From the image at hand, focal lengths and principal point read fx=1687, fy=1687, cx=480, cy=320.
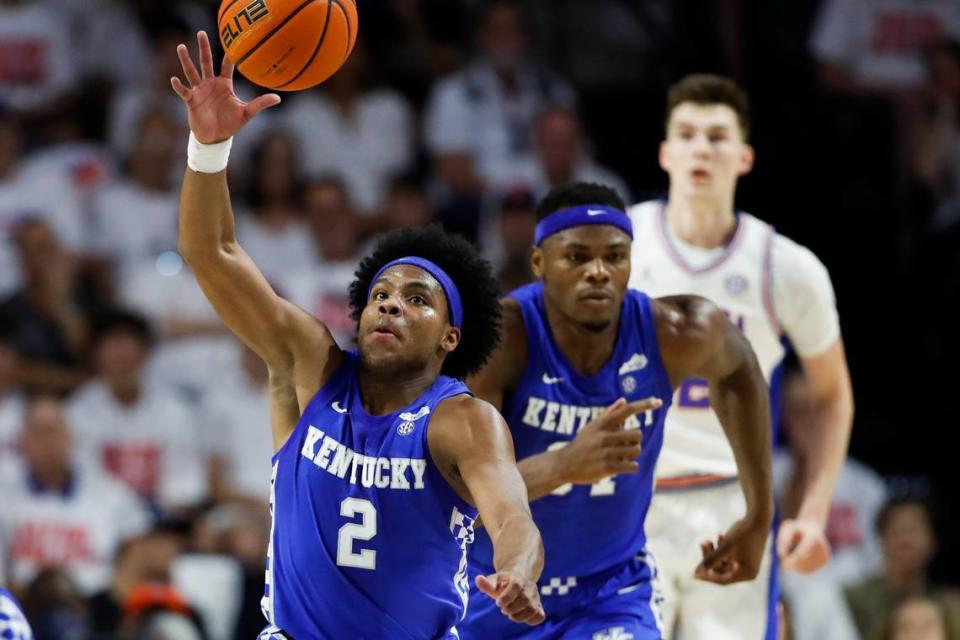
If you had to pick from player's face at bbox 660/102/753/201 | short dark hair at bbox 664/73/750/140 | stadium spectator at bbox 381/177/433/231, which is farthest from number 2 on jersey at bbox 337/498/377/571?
stadium spectator at bbox 381/177/433/231

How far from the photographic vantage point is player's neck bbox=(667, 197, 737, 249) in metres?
7.57

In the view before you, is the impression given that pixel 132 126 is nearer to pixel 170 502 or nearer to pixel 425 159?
pixel 425 159

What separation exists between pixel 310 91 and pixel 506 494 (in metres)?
7.53

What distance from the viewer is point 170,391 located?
34.0 feet

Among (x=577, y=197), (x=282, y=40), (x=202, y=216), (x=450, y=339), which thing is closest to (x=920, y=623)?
(x=577, y=197)

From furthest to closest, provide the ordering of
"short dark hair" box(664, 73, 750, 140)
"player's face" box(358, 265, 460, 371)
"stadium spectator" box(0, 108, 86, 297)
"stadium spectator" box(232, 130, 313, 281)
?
"stadium spectator" box(232, 130, 313, 281), "stadium spectator" box(0, 108, 86, 297), "short dark hair" box(664, 73, 750, 140), "player's face" box(358, 265, 460, 371)

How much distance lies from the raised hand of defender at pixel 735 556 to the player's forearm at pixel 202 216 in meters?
2.33

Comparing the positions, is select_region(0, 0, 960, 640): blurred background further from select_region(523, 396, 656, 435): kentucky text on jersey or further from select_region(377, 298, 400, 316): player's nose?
select_region(377, 298, 400, 316): player's nose

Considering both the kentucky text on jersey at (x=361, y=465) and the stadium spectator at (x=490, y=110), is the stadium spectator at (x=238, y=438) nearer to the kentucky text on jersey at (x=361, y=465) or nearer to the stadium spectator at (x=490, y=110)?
the stadium spectator at (x=490, y=110)

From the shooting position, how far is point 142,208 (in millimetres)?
11070

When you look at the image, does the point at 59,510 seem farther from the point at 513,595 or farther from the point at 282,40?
the point at 513,595

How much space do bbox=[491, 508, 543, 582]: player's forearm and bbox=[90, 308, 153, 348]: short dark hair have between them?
5.83 m

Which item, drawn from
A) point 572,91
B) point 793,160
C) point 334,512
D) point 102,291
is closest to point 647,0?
point 572,91

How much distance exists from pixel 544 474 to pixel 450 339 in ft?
1.86
